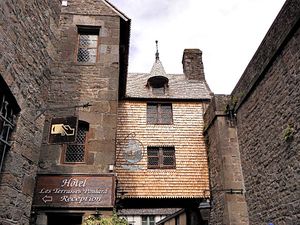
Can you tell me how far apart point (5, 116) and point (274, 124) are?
5.48 m

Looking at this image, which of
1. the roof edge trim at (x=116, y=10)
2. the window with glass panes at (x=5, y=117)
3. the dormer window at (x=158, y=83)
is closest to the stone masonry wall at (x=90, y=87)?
the roof edge trim at (x=116, y=10)

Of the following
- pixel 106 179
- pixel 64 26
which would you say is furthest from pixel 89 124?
pixel 64 26

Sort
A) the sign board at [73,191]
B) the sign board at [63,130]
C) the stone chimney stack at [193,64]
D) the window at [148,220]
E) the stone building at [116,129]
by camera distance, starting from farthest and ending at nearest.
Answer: the window at [148,220], the stone chimney stack at [193,64], the sign board at [73,191], the sign board at [63,130], the stone building at [116,129]

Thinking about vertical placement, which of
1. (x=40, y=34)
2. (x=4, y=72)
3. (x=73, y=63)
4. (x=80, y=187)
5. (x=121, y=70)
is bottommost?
(x=80, y=187)

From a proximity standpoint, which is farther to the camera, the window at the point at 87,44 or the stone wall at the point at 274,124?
the window at the point at 87,44

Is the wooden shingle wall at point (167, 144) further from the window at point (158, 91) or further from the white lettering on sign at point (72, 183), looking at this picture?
the white lettering on sign at point (72, 183)

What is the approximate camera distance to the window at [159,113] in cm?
1190

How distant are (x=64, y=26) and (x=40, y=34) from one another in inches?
130

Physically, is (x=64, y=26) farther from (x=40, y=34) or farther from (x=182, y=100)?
(x=182, y=100)

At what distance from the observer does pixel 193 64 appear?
15.5 metres

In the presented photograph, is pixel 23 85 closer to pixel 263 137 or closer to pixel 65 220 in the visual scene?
pixel 65 220

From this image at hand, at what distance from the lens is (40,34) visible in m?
5.61

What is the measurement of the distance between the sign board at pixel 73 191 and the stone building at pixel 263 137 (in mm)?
3617

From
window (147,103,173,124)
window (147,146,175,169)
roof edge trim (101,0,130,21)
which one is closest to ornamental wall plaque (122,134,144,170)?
window (147,146,175,169)
